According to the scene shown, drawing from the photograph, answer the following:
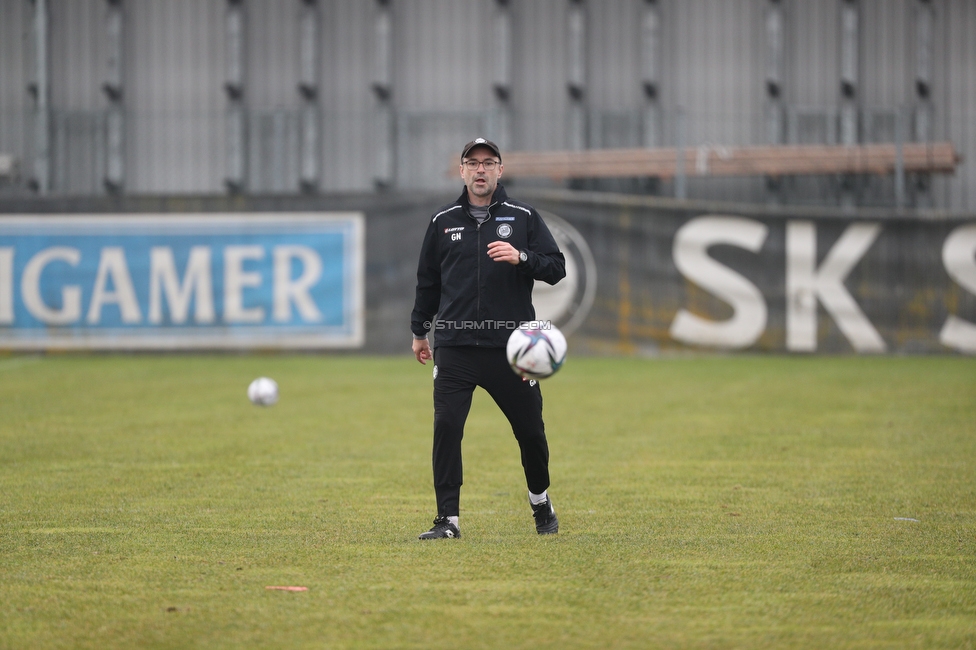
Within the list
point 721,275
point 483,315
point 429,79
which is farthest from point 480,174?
point 429,79

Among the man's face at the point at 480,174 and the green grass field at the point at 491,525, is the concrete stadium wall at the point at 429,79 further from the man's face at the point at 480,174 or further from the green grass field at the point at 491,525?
the man's face at the point at 480,174

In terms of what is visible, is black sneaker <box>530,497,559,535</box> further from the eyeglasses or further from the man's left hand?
the eyeglasses

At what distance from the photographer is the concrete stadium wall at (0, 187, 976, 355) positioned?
1892cm

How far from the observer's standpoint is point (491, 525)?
6914 millimetres

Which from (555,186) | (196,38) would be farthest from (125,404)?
(196,38)

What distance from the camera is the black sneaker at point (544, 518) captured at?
663cm

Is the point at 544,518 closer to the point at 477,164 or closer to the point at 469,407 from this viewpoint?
the point at 469,407

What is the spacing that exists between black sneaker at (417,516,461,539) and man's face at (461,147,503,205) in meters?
1.84

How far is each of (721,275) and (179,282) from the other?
29.1 ft

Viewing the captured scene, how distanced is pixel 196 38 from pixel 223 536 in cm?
2284

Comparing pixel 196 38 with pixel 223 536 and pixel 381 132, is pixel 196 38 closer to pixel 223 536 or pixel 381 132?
pixel 381 132

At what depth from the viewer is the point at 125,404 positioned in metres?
13.3

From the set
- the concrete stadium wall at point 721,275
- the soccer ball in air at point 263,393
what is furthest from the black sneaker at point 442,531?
the concrete stadium wall at point 721,275

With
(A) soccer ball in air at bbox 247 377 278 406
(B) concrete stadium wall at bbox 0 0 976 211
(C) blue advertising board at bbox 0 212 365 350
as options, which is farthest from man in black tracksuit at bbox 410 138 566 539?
(B) concrete stadium wall at bbox 0 0 976 211
